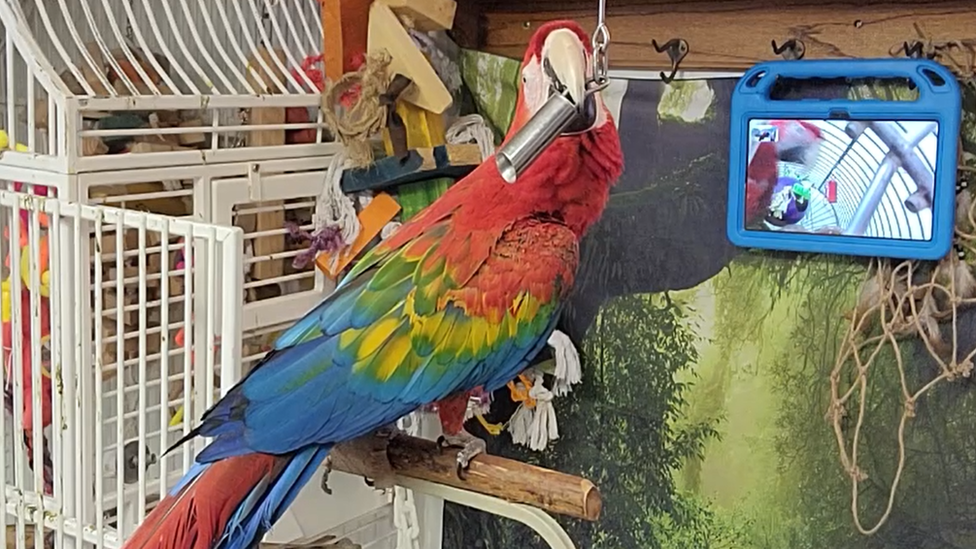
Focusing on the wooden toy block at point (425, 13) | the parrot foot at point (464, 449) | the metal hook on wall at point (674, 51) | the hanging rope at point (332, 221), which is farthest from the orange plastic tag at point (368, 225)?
the parrot foot at point (464, 449)

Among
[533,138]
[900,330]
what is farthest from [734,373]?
[533,138]

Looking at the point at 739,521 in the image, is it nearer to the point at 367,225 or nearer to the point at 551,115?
the point at 367,225

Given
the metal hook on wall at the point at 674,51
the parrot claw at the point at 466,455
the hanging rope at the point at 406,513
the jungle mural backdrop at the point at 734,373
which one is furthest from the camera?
the hanging rope at the point at 406,513

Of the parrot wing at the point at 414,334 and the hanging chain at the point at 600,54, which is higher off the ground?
the hanging chain at the point at 600,54

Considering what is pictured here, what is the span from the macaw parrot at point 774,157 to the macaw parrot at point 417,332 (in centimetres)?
36

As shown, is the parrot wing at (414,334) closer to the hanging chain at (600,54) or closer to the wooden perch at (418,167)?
the hanging chain at (600,54)

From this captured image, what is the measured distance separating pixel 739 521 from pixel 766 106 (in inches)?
20.8

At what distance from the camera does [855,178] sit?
1233mm

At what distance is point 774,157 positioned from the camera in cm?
129

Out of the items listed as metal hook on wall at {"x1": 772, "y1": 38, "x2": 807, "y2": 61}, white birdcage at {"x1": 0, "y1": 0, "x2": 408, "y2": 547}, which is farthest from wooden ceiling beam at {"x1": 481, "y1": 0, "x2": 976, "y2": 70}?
white birdcage at {"x1": 0, "y1": 0, "x2": 408, "y2": 547}

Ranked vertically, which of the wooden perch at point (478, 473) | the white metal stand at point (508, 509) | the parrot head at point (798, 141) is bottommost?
the white metal stand at point (508, 509)

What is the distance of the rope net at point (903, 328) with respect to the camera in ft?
3.92

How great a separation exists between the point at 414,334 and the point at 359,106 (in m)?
0.53

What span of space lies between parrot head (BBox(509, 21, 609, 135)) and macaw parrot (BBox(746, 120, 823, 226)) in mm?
374
